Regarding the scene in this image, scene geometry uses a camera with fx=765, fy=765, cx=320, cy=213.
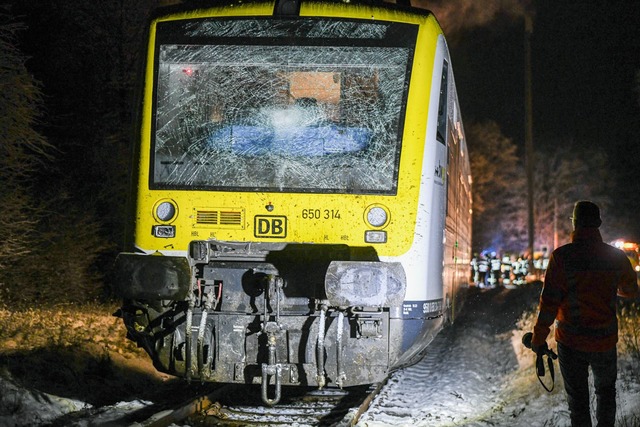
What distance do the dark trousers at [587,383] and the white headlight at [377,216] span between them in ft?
6.05

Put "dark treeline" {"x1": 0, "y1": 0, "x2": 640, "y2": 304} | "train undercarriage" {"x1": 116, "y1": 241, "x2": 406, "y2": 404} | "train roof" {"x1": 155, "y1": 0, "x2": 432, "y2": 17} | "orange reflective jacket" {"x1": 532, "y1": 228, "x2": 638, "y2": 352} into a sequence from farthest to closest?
"dark treeline" {"x1": 0, "y1": 0, "x2": 640, "y2": 304}, "train roof" {"x1": 155, "y1": 0, "x2": 432, "y2": 17}, "train undercarriage" {"x1": 116, "y1": 241, "x2": 406, "y2": 404}, "orange reflective jacket" {"x1": 532, "y1": 228, "x2": 638, "y2": 352}

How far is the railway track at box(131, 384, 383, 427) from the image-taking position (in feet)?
22.1

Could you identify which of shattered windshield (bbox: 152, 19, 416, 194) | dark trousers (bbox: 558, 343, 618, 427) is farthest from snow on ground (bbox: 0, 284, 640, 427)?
shattered windshield (bbox: 152, 19, 416, 194)

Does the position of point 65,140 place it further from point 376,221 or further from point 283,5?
point 376,221

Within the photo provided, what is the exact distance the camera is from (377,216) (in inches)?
244

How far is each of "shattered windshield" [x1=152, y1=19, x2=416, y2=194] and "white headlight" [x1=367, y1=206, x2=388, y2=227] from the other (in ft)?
0.51

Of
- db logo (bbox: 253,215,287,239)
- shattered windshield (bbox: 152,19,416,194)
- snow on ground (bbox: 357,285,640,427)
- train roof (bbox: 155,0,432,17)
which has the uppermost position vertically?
train roof (bbox: 155,0,432,17)

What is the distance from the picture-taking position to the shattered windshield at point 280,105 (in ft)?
20.8

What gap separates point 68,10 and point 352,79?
544 inches

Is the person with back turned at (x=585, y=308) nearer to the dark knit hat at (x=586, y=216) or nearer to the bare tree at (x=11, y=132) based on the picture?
the dark knit hat at (x=586, y=216)

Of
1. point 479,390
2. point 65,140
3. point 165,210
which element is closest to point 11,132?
point 65,140

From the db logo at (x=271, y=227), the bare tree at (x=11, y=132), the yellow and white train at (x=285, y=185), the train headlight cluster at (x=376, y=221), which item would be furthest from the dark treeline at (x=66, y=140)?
the train headlight cluster at (x=376, y=221)

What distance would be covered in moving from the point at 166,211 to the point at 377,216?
5.76 ft

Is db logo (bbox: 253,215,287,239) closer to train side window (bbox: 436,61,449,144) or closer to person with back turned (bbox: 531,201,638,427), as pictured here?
train side window (bbox: 436,61,449,144)
